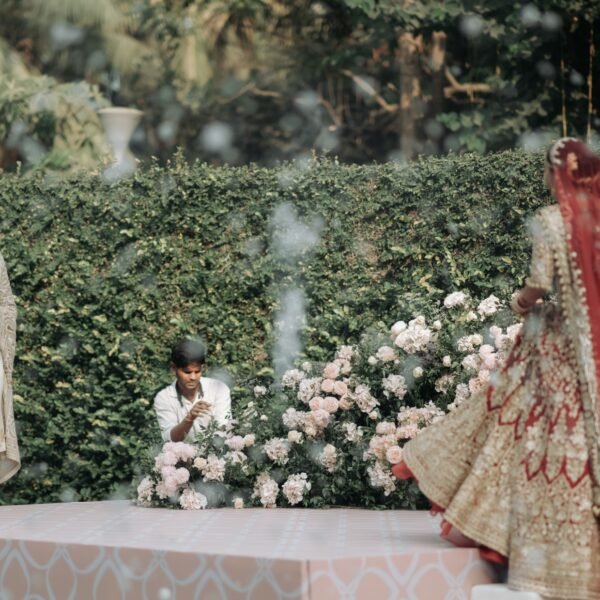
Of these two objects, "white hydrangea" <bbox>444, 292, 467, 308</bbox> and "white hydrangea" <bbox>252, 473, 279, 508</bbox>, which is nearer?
"white hydrangea" <bbox>252, 473, 279, 508</bbox>

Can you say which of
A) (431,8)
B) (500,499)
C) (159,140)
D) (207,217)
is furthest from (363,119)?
(500,499)

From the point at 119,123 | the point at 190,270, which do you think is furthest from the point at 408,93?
the point at 190,270

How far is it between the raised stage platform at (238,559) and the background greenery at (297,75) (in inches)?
287

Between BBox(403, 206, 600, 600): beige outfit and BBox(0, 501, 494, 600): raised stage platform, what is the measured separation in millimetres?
273

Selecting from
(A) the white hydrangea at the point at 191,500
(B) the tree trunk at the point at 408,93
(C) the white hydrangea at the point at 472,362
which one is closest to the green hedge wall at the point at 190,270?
(C) the white hydrangea at the point at 472,362

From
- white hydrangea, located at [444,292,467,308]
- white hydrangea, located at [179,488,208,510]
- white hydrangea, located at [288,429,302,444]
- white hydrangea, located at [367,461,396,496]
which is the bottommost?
white hydrangea, located at [179,488,208,510]

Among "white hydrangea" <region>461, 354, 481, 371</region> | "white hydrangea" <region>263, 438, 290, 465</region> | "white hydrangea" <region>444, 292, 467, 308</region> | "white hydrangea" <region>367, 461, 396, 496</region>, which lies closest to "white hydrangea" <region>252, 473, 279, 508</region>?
"white hydrangea" <region>263, 438, 290, 465</region>

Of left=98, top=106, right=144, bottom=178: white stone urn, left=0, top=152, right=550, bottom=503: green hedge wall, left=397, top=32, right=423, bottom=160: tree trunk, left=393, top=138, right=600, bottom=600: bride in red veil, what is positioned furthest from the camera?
left=397, top=32, right=423, bottom=160: tree trunk

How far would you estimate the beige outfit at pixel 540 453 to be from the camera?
195 inches

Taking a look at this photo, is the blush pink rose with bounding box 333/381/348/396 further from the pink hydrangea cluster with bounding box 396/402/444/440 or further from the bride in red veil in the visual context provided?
the bride in red veil

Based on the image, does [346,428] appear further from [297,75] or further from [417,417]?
[297,75]

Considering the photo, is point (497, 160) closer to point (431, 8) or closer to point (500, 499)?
point (500, 499)

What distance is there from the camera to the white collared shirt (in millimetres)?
7645

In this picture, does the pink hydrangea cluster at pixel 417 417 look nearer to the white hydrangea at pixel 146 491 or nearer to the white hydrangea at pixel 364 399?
the white hydrangea at pixel 364 399
